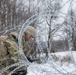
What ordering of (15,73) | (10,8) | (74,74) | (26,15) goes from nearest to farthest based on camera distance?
(74,74)
(15,73)
(26,15)
(10,8)

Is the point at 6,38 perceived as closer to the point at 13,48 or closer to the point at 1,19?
the point at 13,48

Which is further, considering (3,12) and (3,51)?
(3,12)

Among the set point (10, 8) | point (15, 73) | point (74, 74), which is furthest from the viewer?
point (10, 8)

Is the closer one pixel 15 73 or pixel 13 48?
pixel 13 48

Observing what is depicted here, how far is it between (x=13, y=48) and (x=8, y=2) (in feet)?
31.2

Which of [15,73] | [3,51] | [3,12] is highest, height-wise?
[3,12]

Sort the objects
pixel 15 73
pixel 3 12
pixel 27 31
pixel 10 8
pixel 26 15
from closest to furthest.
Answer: pixel 27 31, pixel 15 73, pixel 26 15, pixel 10 8, pixel 3 12

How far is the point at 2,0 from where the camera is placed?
47.2 ft

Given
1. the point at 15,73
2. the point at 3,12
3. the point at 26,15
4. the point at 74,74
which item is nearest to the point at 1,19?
the point at 3,12

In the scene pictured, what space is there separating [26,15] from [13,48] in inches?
307

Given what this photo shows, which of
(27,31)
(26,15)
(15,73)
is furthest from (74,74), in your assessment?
(26,15)

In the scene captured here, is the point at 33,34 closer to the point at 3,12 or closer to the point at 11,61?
the point at 11,61

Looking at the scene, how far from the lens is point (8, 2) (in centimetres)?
1364

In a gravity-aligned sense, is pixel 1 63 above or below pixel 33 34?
below
